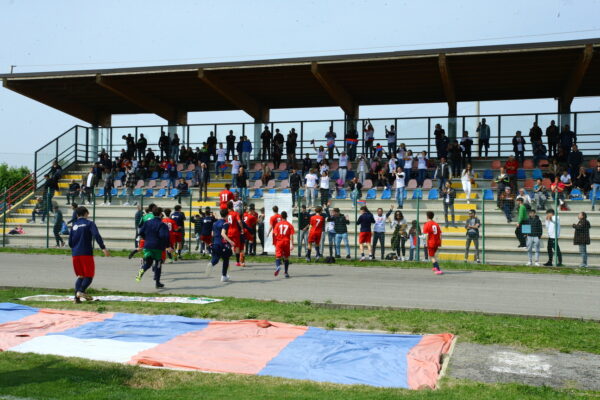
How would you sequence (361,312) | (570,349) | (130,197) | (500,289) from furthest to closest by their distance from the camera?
1. (130,197)
2. (500,289)
3. (361,312)
4. (570,349)

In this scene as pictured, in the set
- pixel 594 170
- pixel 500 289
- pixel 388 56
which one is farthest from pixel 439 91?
pixel 500 289

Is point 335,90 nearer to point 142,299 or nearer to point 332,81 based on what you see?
point 332,81

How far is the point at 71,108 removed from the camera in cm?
3538

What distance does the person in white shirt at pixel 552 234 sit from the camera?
2030 centimetres

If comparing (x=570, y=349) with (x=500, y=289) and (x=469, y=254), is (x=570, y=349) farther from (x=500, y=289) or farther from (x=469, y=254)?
(x=469, y=254)

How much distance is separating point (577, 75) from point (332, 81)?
34.1 ft

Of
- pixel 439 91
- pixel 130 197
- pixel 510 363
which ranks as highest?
pixel 439 91

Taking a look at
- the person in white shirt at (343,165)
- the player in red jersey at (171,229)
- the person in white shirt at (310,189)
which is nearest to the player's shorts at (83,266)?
the player in red jersey at (171,229)

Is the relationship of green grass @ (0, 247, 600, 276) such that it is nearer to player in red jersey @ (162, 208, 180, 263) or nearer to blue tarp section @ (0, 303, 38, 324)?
player in red jersey @ (162, 208, 180, 263)

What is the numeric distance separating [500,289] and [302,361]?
27.5 feet

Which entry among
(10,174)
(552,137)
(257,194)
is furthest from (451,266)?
(10,174)

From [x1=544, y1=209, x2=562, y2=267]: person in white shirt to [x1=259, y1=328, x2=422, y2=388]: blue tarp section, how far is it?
506 inches

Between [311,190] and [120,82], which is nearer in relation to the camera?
[311,190]

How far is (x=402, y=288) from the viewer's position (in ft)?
49.0
